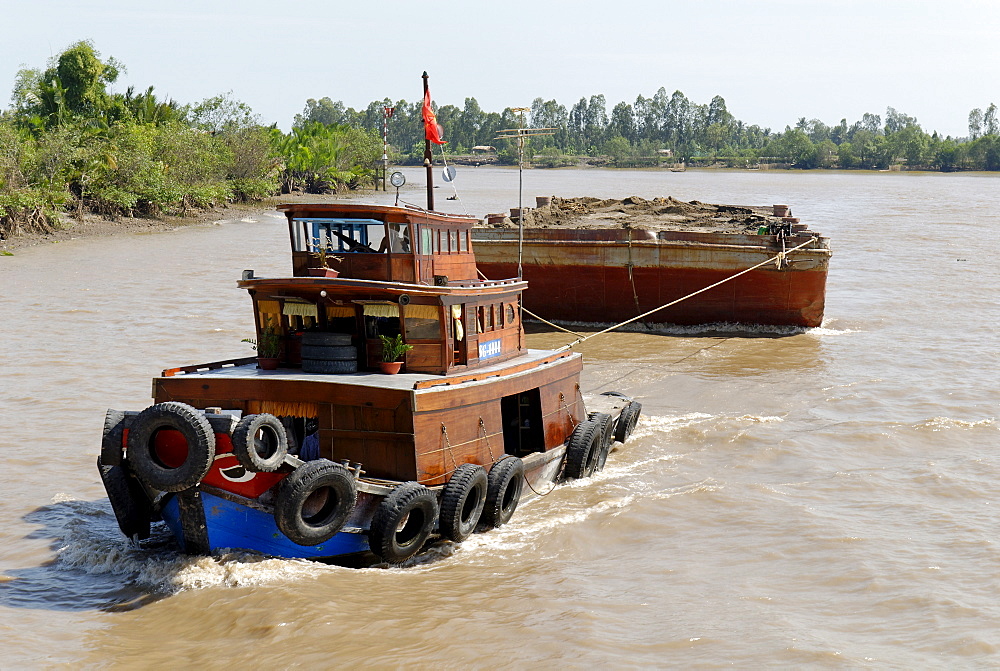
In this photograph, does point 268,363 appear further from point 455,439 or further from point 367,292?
point 455,439

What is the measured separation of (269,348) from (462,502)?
2.90 meters

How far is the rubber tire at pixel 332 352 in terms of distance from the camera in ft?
35.2

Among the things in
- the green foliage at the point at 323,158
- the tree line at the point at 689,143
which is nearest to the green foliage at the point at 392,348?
the green foliage at the point at 323,158

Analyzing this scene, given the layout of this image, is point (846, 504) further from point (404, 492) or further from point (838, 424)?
point (404, 492)

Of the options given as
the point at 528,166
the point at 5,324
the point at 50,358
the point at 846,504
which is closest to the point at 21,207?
the point at 5,324

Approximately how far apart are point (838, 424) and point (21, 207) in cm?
3209

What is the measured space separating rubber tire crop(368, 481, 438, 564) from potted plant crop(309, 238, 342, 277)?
8.40 feet

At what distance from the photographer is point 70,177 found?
41.4 m

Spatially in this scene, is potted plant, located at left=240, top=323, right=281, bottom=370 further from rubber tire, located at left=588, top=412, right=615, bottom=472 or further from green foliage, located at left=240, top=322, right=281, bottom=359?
rubber tire, located at left=588, top=412, right=615, bottom=472

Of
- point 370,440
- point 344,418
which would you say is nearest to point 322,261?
point 344,418

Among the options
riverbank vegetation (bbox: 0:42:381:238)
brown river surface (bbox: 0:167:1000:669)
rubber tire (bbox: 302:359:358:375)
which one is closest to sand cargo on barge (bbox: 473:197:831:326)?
A: brown river surface (bbox: 0:167:1000:669)

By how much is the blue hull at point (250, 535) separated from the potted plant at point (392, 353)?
6.21 feet

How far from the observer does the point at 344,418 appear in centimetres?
1018

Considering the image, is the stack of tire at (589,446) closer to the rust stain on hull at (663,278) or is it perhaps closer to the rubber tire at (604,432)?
the rubber tire at (604,432)
